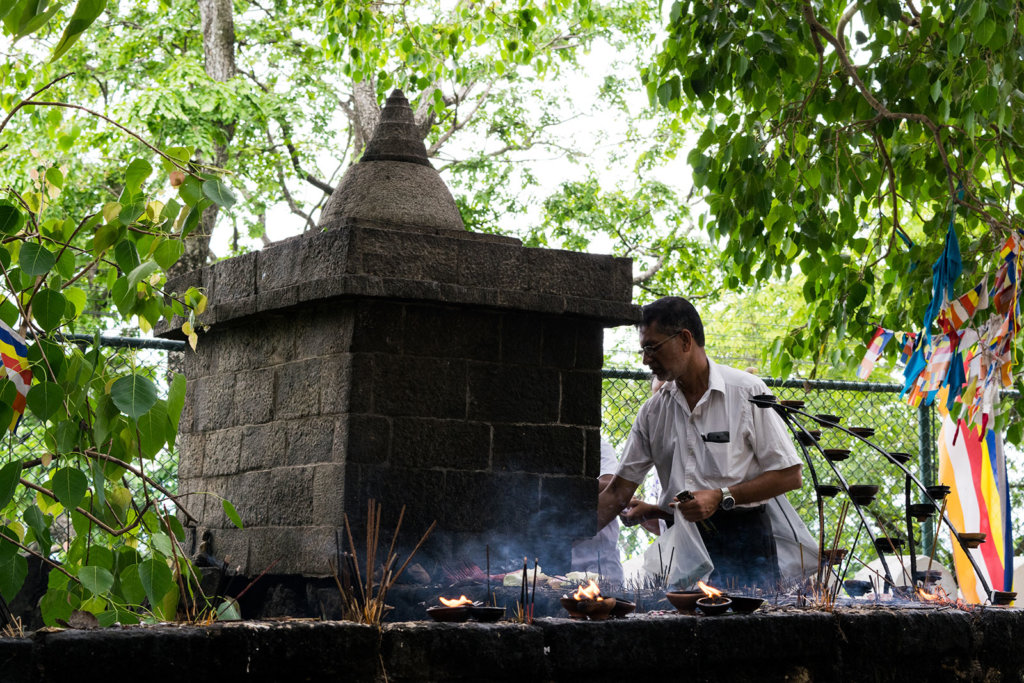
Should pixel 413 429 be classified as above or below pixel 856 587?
above

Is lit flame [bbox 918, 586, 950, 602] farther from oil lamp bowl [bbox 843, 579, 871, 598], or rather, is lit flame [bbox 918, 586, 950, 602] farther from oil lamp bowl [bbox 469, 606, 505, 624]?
oil lamp bowl [bbox 469, 606, 505, 624]

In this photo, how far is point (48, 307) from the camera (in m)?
2.81

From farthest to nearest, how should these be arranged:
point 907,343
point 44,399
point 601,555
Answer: point 907,343
point 601,555
point 44,399

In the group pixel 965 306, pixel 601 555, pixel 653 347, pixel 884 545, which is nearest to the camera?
pixel 884 545

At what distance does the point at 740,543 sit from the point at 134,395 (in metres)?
3.14

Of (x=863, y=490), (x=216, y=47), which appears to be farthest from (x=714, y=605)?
(x=216, y=47)

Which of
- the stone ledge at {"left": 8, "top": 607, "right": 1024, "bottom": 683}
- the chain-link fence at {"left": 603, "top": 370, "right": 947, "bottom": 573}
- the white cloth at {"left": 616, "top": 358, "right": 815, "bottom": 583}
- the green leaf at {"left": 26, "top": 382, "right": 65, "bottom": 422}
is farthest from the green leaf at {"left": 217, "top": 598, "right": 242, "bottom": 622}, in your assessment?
the chain-link fence at {"left": 603, "top": 370, "right": 947, "bottom": 573}

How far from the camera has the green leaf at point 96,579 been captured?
2557 mm

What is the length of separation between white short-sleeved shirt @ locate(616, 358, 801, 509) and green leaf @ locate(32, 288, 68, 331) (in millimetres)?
3004

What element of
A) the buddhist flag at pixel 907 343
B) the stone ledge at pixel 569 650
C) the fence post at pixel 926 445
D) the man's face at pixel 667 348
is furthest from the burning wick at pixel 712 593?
the fence post at pixel 926 445

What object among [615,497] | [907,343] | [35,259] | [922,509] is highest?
[907,343]

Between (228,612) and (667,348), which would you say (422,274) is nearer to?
(228,612)

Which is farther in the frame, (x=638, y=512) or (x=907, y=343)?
(x=907, y=343)

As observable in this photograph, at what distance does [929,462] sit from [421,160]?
485cm
